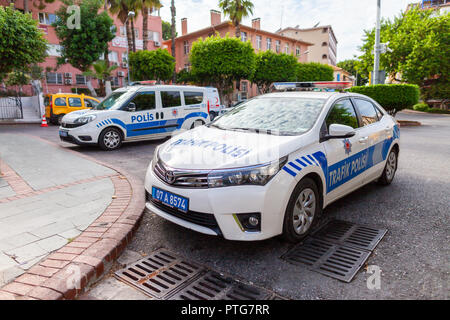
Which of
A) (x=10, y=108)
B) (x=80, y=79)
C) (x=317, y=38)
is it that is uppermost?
(x=317, y=38)

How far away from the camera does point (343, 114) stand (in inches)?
171

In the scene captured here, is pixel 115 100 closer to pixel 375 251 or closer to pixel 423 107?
pixel 375 251

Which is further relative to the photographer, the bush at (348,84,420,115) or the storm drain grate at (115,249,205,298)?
the bush at (348,84,420,115)

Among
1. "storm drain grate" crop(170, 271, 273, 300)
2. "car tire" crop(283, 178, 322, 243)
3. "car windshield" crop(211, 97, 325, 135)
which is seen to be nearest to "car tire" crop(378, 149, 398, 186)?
"car windshield" crop(211, 97, 325, 135)

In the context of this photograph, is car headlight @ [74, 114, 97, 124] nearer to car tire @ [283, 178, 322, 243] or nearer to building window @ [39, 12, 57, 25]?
car tire @ [283, 178, 322, 243]

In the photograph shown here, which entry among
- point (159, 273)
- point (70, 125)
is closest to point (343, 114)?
point (159, 273)

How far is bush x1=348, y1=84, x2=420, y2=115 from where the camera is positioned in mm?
16578

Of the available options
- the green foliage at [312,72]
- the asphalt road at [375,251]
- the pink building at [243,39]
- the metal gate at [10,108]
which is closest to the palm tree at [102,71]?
the metal gate at [10,108]

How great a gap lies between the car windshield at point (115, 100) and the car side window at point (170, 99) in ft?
3.26

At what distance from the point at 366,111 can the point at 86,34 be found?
86.5 feet

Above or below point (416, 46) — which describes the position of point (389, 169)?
below

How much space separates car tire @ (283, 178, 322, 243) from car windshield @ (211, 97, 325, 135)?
660 mm

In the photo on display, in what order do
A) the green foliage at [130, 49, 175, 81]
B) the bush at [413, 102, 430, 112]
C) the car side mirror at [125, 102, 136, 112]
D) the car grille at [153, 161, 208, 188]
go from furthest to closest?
the bush at [413, 102, 430, 112], the green foliage at [130, 49, 175, 81], the car side mirror at [125, 102, 136, 112], the car grille at [153, 161, 208, 188]
